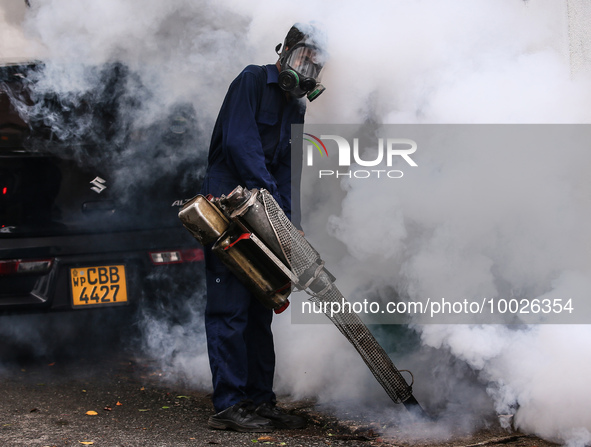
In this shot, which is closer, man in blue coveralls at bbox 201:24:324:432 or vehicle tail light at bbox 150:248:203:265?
man in blue coveralls at bbox 201:24:324:432

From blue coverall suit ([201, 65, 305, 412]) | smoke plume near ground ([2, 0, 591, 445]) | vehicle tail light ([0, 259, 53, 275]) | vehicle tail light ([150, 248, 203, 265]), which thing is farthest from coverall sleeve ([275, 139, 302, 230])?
vehicle tail light ([0, 259, 53, 275])

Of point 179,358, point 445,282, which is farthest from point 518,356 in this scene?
point 179,358

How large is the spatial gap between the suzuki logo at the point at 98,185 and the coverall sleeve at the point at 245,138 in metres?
1.17

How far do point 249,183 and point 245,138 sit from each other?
0.22 meters

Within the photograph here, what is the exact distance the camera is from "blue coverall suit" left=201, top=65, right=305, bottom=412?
3234 mm

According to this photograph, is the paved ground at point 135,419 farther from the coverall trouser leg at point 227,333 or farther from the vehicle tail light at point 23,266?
the vehicle tail light at point 23,266

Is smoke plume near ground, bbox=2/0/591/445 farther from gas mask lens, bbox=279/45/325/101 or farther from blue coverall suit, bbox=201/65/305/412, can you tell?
blue coverall suit, bbox=201/65/305/412

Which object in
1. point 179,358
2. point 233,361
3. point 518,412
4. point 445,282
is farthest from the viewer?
point 179,358

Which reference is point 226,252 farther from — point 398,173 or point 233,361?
point 398,173

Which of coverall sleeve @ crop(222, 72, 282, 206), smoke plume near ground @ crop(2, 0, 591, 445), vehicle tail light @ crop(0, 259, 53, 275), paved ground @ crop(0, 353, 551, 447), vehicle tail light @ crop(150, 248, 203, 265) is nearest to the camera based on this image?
paved ground @ crop(0, 353, 551, 447)

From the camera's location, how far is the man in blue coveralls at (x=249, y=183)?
3.23 meters

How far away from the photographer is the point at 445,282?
3564 mm

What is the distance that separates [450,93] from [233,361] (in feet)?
5.93

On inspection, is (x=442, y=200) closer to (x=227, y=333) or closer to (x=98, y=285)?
(x=227, y=333)
